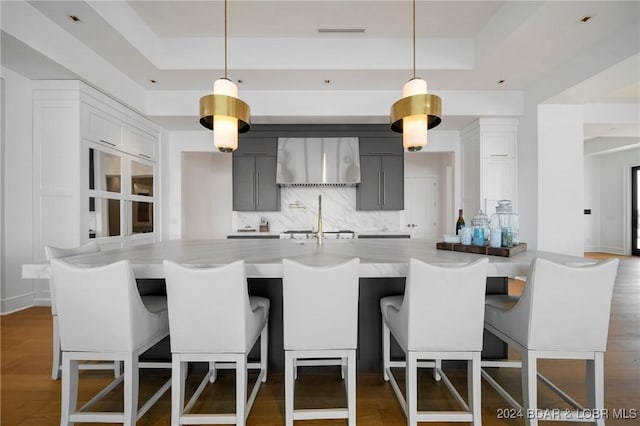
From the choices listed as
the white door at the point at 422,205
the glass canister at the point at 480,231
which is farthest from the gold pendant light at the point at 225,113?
the white door at the point at 422,205

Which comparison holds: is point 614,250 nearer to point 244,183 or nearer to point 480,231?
point 480,231

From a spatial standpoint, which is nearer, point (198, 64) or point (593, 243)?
point (198, 64)

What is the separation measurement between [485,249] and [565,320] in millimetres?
516

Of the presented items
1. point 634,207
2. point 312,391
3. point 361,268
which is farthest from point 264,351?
point 634,207

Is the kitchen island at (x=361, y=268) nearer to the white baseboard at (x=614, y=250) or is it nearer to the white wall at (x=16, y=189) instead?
the white wall at (x=16, y=189)

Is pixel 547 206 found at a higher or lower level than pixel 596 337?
higher

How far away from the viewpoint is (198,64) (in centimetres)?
354

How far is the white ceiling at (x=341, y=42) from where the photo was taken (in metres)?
2.72

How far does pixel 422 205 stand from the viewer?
679 cm

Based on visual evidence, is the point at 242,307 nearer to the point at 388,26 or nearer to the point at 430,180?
the point at 388,26

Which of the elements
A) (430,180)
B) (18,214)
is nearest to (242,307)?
(18,214)

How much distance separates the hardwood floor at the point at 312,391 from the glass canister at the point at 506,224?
3.04 ft

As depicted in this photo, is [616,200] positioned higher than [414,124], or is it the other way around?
[414,124]

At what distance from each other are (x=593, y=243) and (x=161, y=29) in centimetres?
1052
